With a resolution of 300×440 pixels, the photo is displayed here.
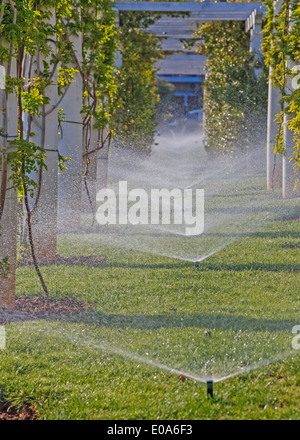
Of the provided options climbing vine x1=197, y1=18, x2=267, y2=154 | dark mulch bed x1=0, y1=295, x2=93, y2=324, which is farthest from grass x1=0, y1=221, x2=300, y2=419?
climbing vine x1=197, y1=18, x2=267, y2=154

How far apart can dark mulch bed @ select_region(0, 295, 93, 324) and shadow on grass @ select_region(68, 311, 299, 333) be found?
0.22 metres

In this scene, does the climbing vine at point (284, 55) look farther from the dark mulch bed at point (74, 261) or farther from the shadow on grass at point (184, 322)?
the shadow on grass at point (184, 322)

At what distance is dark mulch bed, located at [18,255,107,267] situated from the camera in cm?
726

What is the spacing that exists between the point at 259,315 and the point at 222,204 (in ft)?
23.7

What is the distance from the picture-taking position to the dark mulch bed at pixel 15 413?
3410 mm

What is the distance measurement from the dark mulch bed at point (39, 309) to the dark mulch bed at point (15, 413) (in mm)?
1424

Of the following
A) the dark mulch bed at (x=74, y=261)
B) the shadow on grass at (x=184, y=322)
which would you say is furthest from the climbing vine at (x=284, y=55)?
the shadow on grass at (x=184, y=322)

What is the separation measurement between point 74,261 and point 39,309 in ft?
6.75

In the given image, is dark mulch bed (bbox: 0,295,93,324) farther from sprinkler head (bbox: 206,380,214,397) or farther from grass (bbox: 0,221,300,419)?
sprinkler head (bbox: 206,380,214,397)

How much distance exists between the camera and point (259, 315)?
4969 mm

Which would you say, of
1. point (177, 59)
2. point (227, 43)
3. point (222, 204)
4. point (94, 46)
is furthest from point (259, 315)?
point (177, 59)

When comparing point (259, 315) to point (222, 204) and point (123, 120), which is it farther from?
point (123, 120)

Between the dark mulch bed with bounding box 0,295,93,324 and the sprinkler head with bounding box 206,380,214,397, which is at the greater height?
the dark mulch bed with bounding box 0,295,93,324

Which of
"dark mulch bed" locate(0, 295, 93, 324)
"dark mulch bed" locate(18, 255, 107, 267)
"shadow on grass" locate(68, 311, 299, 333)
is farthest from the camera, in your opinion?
"dark mulch bed" locate(18, 255, 107, 267)
